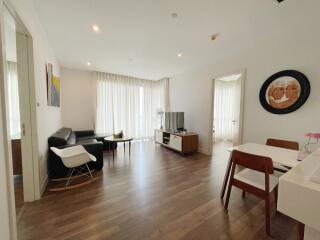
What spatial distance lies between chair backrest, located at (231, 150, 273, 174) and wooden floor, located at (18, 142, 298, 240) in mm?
645

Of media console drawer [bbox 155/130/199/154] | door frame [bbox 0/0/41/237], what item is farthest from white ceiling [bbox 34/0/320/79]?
media console drawer [bbox 155/130/199/154]

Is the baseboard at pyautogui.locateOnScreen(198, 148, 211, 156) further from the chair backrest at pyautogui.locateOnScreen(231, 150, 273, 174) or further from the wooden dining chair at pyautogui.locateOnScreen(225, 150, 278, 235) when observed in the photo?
the chair backrest at pyautogui.locateOnScreen(231, 150, 273, 174)

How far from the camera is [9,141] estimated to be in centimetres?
108

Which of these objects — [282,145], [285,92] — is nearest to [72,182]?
[282,145]

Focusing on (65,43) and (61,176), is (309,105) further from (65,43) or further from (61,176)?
(65,43)

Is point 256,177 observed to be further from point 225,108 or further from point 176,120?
point 225,108

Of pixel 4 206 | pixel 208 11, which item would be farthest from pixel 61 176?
pixel 208 11

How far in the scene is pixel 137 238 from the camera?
136 cm

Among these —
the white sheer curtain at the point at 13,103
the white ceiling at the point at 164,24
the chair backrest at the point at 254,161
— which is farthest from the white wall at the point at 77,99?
the chair backrest at the point at 254,161

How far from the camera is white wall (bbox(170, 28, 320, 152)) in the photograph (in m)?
2.13

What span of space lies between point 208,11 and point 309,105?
84.4 inches

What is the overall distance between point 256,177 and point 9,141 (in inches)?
101

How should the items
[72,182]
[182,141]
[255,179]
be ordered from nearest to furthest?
1. [255,179]
2. [72,182]
3. [182,141]

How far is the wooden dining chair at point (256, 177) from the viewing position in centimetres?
142
